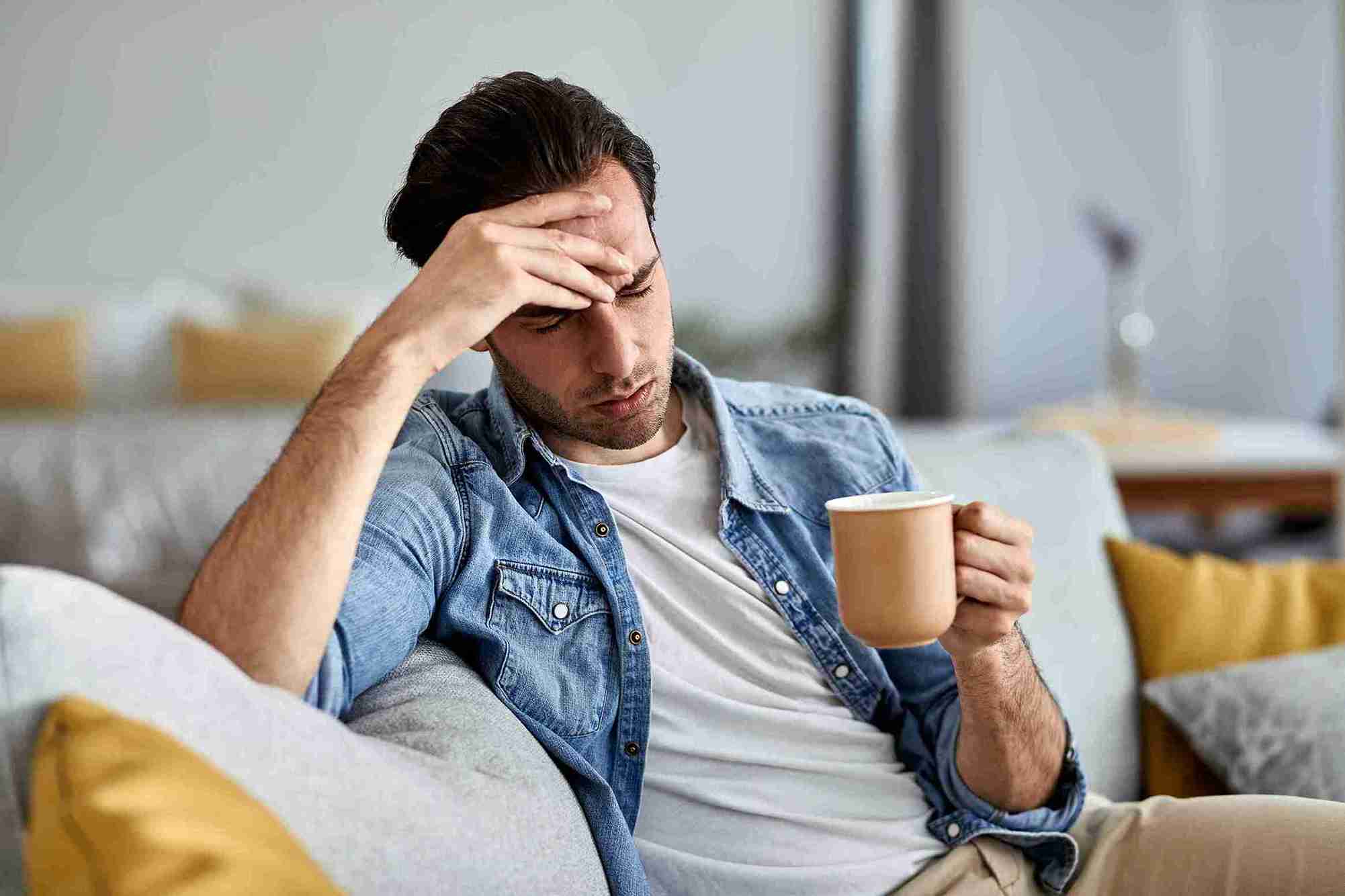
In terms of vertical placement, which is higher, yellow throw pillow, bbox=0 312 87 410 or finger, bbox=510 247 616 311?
finger, bbox=510 247 616 311

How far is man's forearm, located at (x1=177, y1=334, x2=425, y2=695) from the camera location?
2.72 ft

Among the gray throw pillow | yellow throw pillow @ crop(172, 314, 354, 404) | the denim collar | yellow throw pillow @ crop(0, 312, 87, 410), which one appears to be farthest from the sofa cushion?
yellow throw pillow @ crop(0, 312, 87, 410)

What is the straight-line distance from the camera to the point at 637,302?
42.8 inches

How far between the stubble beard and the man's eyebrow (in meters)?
0.08

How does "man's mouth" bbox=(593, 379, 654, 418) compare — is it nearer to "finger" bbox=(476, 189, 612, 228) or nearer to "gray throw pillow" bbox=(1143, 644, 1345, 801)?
"finger" bbox=(476, 189, 612, 228)

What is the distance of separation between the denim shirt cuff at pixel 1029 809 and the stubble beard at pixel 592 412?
36 centimetres

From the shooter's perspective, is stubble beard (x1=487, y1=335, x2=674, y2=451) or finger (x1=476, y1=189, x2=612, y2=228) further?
stubble beard (x1=487, y1=335, x2=674, y2=451)

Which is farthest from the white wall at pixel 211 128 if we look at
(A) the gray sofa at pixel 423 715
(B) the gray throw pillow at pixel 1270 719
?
(B) the gray throw pillow at pixel 1270 719

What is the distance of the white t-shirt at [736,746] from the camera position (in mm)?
1062

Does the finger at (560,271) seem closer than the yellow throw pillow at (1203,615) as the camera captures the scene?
Yes

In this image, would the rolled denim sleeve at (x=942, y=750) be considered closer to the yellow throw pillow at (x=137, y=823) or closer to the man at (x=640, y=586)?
the man at (x=640, y=586)

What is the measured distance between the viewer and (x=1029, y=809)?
3.67ft

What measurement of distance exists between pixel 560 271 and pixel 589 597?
0.28 metres

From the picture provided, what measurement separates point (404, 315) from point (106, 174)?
3843 mm
